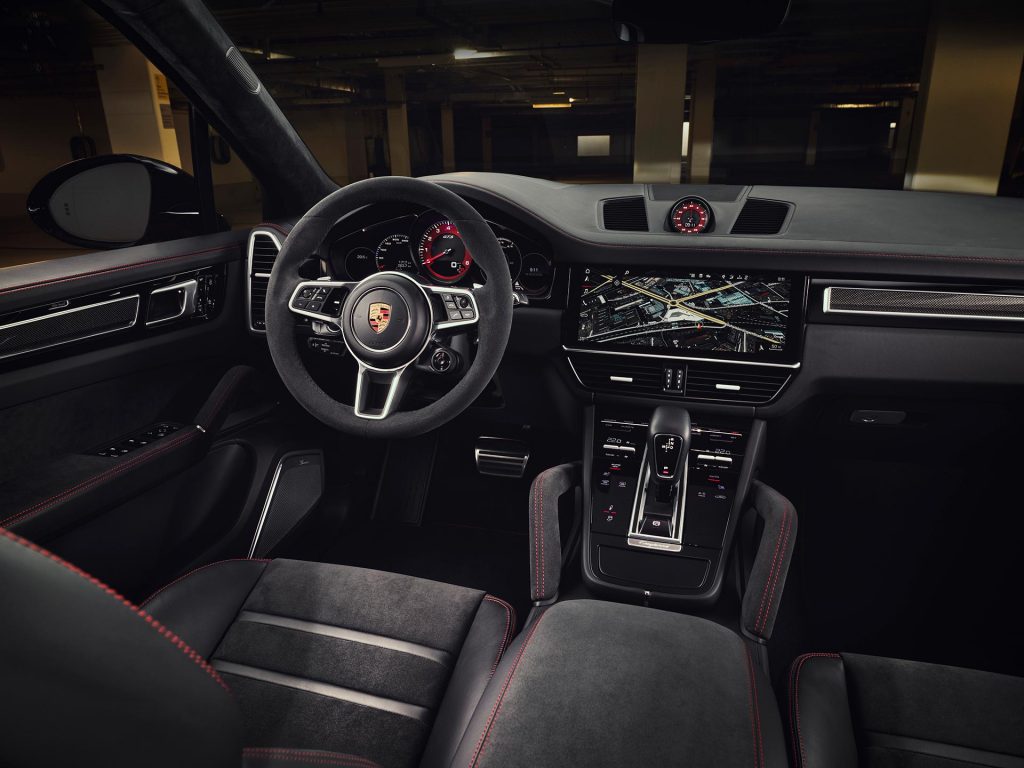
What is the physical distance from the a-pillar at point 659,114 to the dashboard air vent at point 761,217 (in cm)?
950

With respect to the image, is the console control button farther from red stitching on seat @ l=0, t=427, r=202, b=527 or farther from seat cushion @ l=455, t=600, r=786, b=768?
red stitching on seat @ l=0, t=427, r=202, b=527

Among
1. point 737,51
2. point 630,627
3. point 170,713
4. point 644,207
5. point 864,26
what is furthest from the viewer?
point 737,51

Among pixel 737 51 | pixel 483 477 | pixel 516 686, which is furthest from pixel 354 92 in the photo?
pixel 516 686

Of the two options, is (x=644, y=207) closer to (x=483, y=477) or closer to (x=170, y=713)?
(x=483, y=477)

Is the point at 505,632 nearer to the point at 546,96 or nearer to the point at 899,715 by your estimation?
the point at 899,715

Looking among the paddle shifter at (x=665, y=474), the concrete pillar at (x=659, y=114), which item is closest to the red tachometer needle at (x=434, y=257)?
the paddle shifter at (x=665, y=474)

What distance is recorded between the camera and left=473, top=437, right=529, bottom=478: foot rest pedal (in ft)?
9.21

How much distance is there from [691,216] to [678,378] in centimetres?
54

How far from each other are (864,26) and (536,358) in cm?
1439

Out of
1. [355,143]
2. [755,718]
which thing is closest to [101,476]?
[755,718]

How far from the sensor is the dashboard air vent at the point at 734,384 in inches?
87.6

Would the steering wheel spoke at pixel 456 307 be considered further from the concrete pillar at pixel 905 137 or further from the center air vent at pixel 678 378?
the concrete pillar at pixel 905 137

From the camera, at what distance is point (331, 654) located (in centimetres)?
149

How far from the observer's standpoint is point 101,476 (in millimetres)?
1802
